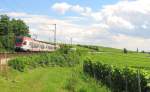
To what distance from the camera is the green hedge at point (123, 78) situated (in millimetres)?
26812

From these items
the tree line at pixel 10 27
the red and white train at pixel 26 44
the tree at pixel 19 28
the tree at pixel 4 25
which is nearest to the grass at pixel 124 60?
the red and white train at pixel 26 44

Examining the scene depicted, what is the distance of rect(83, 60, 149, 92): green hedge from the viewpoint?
26812mm

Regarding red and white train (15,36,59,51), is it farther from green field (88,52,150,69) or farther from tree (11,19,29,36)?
tree (11,19,29,36)

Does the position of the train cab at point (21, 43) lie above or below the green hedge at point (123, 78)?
above

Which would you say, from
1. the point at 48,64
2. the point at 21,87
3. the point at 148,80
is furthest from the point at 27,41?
the point at 148,80

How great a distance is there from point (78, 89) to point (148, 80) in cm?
862

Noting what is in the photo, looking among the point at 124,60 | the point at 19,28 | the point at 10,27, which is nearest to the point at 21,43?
the point at 124,60

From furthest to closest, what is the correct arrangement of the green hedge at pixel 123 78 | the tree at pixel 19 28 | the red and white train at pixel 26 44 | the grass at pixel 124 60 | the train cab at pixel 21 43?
1. the tree at pixel 19 28
2. the grass at pixel 124 60
3. the red and white train at pixel 26 44
4. the train cab at pixel 21 43
5. the green hedge at pixel 123 78

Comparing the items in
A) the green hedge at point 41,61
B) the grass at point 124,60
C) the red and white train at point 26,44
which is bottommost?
the grass at point 124,60

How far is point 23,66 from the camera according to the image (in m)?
51.5

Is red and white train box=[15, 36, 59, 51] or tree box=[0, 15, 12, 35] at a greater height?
tree box=[0, 15, 12, 35]

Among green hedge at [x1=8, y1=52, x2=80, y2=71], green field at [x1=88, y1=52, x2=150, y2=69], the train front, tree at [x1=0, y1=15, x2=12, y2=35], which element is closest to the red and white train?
the train front

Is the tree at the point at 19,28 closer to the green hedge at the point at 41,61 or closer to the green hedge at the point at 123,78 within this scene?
the green hedge at the point at 41,61

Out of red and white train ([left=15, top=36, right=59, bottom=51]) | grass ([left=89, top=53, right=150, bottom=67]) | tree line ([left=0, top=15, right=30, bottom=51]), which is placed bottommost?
grass ([left=89, top=53, right=150, bottom=67])
